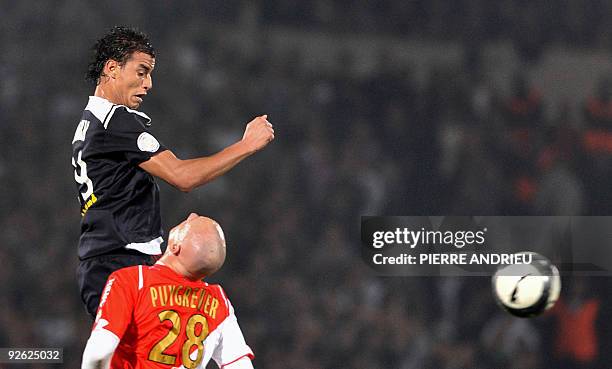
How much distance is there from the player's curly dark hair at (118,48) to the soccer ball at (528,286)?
2.53 meters

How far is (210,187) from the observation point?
5.51m

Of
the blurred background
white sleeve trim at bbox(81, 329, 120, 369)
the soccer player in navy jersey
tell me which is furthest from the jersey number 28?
the blurred background

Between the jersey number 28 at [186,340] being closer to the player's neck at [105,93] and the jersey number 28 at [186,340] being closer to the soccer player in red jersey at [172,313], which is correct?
the soccer player in red jersey at [172,313]

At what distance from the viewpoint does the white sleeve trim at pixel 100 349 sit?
7.21 ft

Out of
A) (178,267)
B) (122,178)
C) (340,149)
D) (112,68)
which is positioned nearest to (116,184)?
(122,178)

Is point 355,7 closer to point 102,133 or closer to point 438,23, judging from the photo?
point 438,23

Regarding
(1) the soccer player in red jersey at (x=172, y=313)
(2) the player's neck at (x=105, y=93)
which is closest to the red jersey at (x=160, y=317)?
(1) the soccer player in red jersey at (x=172, y=313)

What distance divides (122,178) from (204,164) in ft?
0.82

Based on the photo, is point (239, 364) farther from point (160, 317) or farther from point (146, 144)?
point (146, 144)

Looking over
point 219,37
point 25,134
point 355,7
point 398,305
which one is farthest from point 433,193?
point 25,134

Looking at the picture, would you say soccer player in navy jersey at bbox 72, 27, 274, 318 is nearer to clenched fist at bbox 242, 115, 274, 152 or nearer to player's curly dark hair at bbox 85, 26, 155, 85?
clenched fist at bbox 242, 115, 274, 152

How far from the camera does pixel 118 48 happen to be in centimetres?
300

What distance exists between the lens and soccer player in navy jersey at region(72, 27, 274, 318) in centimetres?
281

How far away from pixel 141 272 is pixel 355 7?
141 inches
